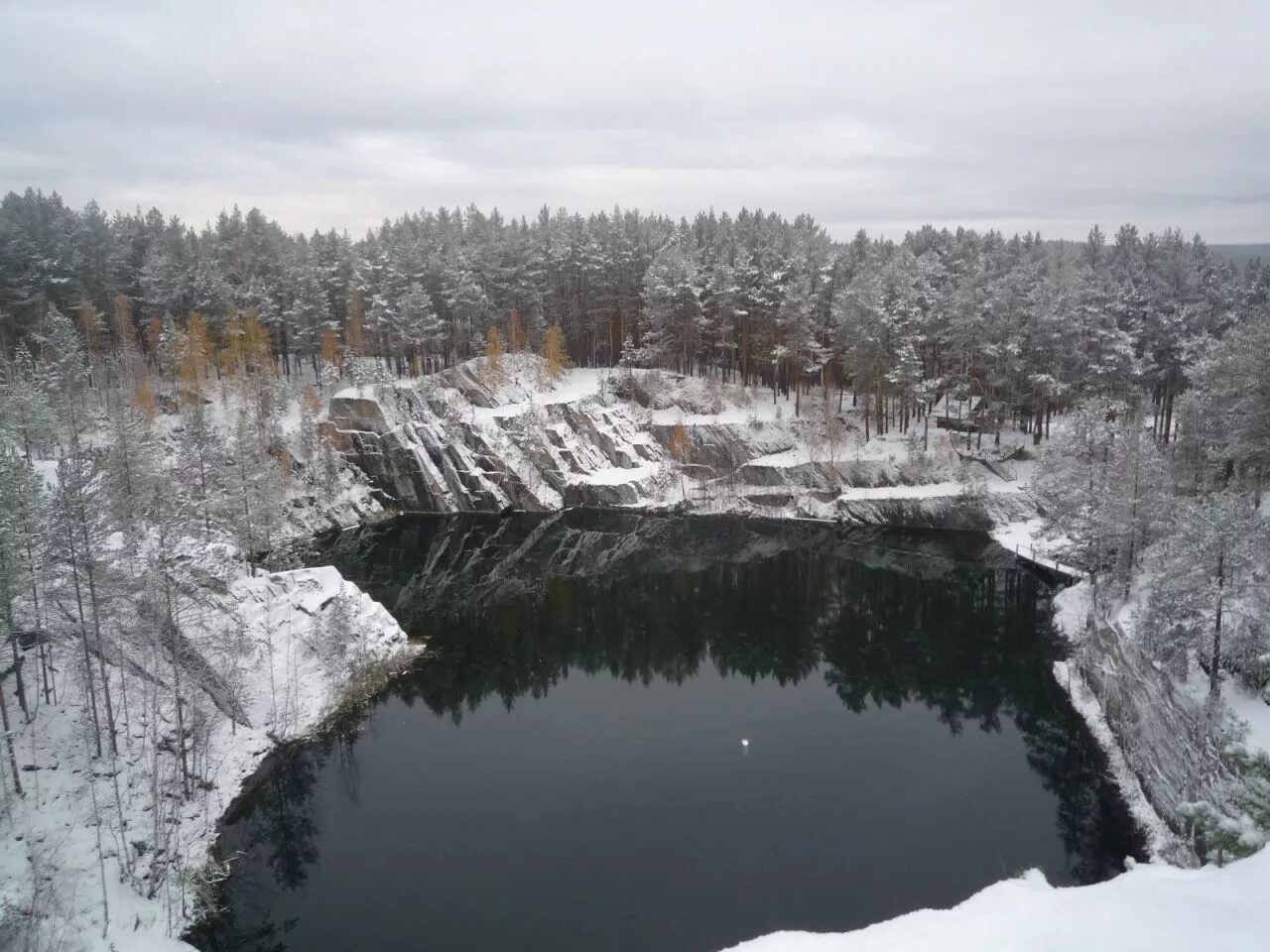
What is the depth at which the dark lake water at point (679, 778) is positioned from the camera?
21.8 m

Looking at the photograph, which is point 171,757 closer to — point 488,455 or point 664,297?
point 488,455

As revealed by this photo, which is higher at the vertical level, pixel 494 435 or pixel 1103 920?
pixel 494 435

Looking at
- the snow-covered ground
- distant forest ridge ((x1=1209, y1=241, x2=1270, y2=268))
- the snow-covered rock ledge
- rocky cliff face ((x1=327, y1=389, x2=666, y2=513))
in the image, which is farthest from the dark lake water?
distant forest ridge ((x1=1209, y1=241, x2=1270, y2=268))

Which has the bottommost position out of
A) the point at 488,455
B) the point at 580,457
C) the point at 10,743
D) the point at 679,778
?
the point at 679,778

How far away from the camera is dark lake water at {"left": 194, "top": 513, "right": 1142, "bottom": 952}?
2181 centimetres

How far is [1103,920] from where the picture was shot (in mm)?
11461

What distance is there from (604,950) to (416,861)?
6995mm

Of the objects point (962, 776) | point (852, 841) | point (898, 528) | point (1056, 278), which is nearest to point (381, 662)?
point (852, 841)

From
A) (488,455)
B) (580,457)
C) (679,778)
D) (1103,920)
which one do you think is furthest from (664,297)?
(1103,920)

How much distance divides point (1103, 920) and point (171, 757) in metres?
28.2

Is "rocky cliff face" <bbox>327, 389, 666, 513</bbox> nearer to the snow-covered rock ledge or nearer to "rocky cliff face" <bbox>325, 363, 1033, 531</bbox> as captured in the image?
"rocky cliff face" <bbox>325, 363, 1033, 531</bbox>

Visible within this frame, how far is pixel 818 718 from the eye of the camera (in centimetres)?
3259

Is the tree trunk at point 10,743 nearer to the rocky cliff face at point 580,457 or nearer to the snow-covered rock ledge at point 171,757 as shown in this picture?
the snow-covered rock ledge at point 171,757

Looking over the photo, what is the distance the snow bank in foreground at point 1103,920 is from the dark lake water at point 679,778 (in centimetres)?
855
